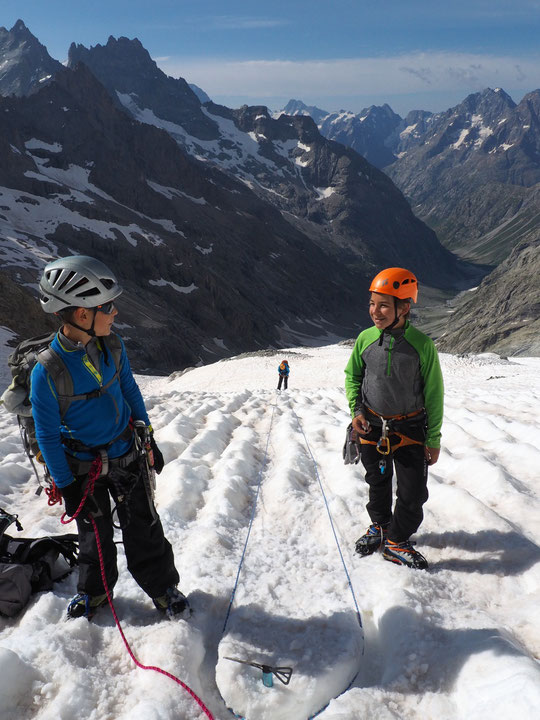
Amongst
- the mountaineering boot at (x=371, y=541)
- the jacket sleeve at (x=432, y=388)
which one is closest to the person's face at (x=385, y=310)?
the jacket sleeve at (x=432, y=388)

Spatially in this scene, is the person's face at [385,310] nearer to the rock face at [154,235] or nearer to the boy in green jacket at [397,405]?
the boy in green jacket at [397,405]

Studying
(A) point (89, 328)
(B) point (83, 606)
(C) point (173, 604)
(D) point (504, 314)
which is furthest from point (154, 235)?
(C) point (173, 604)

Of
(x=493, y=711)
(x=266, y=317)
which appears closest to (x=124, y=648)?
(x=493, y=711)

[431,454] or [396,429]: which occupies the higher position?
[396,429]

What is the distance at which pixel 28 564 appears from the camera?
4.28m

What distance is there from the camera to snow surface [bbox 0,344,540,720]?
127 inches

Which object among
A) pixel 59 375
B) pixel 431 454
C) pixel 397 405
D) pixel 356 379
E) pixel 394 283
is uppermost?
pixel 394 283

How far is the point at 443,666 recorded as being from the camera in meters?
3.45

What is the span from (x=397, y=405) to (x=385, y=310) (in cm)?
97

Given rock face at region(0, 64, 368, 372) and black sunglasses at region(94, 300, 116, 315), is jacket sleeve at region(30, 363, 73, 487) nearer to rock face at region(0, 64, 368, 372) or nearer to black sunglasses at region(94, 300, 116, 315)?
black sunglasses at region(94, 300, 116, 315)

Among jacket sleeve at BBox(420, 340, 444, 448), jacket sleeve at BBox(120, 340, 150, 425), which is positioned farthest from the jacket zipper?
jacket sleeve at BBox(120, 340, 150, 425)

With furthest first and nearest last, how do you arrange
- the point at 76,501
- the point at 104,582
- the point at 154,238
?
the point at 154,238
the point at 104,582
the point at 76,501

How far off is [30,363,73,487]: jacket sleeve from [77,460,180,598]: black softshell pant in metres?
0.47

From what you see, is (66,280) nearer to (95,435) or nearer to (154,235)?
(95,435)
